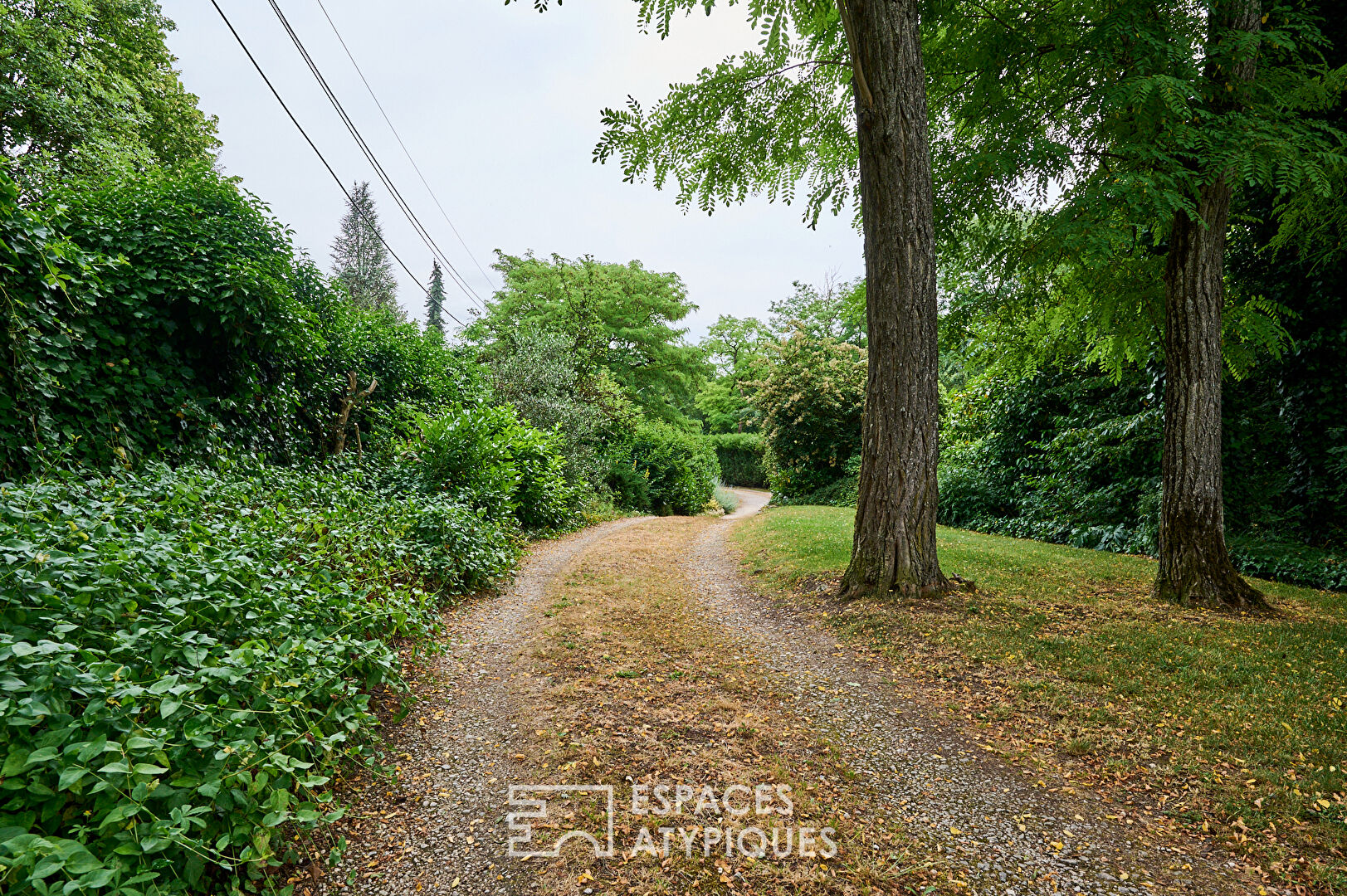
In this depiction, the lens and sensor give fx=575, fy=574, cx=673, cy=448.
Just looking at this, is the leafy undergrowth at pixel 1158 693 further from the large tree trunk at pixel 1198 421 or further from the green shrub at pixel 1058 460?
the green shrub at pixel 1058 460

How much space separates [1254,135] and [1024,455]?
815 cm

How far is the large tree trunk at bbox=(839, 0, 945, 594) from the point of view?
535cm

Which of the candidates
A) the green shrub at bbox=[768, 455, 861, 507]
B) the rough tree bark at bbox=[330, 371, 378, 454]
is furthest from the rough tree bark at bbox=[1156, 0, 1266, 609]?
the green shrub at bbox=[768, 455, 861, 507]

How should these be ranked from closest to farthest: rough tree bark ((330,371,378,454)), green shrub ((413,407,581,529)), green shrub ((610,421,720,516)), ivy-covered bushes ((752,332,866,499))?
rough tree bark ((330,371,378,454)) → green shrub ((413,407,581,529)) → ivy-covered bushes ((752,332,866,499)) → green shrub ((610,421,720,516))

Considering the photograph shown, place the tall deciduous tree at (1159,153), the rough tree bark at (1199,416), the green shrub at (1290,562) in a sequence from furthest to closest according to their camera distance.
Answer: the green shrub at (1290,562) → the rough tree bark at (1199,416) → the tall deciduous tree at (1159,153)

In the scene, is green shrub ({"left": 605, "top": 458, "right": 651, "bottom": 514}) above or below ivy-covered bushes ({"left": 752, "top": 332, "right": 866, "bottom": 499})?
below

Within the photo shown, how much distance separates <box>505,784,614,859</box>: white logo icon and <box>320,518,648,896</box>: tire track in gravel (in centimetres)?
6

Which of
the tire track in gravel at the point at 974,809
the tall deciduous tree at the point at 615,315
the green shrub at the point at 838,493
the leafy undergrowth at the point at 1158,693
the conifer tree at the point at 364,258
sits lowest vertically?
the tire track in gravel at the point at 974,809

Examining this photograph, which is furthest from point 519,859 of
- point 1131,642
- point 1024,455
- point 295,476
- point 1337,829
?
point 1024,455

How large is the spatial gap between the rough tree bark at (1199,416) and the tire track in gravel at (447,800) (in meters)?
6.13

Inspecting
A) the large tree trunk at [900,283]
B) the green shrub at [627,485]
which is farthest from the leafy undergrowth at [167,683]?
the green shrub at [627,485]

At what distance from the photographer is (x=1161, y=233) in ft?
18.7

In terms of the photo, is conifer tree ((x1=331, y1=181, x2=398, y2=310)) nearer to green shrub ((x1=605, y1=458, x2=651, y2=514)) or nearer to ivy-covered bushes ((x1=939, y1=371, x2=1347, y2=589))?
green shrub ((x1=605, y1=458, x2=651, y2=514))

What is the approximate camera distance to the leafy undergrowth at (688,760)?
2.23 m
